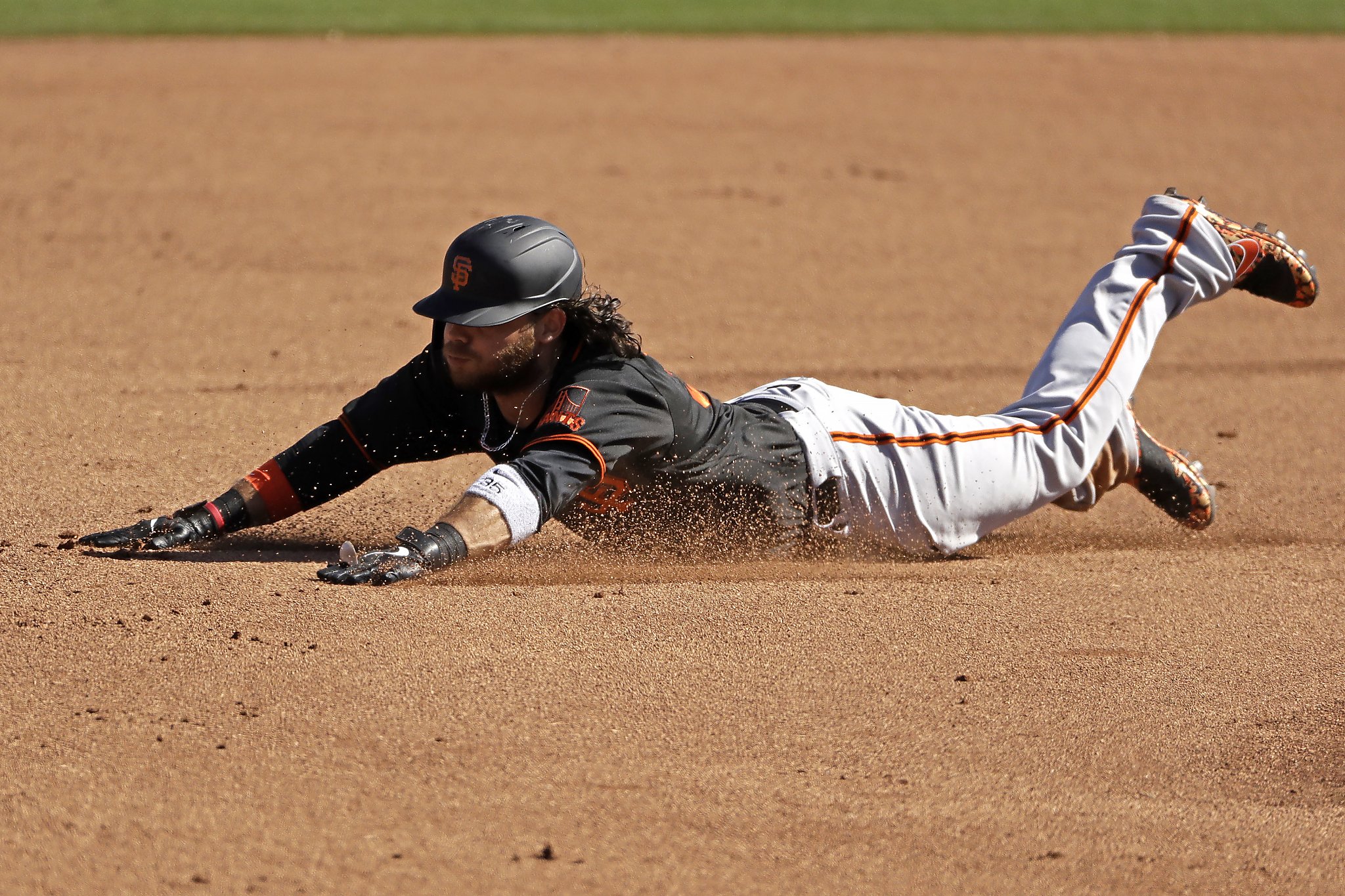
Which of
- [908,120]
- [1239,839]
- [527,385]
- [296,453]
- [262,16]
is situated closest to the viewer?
[1239,839]

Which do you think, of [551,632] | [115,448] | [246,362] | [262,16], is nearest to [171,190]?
[246,362]

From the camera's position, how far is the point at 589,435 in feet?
11.2

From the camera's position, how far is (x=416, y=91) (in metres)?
10.8

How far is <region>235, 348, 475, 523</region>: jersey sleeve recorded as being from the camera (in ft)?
12.6

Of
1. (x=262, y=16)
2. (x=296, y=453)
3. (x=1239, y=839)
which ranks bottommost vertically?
(x=1239, y=839)

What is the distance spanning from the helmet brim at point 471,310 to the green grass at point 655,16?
9.64 meters

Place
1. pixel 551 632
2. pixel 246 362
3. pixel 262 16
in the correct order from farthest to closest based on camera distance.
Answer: pixel 262 16 → pixel 246 362 → pixel 551 632

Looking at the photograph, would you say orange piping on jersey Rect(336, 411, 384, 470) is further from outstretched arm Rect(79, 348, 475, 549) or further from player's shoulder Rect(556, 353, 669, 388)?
player's shoulder Rect(556, 353, 669, 388)

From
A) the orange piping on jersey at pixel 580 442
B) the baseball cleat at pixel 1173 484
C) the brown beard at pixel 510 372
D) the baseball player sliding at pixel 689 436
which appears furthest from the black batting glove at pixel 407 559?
the baseball cleat at pixel 1173 484

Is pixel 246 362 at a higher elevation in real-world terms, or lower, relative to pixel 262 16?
lower

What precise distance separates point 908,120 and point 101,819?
8888mm

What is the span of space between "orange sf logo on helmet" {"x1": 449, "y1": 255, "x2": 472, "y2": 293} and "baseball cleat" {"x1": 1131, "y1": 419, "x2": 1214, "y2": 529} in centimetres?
207

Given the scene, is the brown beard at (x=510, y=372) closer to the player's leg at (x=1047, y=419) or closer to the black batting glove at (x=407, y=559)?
the black batting glove at (x=407, y=559)

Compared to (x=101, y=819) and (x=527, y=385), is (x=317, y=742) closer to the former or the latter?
(x=101, y=819)
